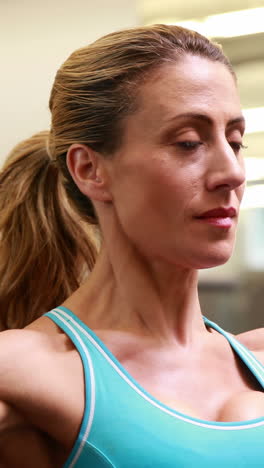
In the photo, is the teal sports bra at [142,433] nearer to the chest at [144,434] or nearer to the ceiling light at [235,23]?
the chest at [144,434]

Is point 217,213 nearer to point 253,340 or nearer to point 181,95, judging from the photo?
point 181,95

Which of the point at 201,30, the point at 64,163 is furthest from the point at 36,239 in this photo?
the point at 201,30

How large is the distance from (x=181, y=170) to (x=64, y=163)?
0.22 m

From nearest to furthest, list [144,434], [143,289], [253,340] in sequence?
[144,434], [143,289], [253,340]

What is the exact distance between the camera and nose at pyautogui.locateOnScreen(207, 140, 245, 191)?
887 millimetres

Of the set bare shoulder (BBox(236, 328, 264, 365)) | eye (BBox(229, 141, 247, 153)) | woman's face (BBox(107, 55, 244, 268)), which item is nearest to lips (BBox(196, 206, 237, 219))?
woman's face (BBox(107, 55, 244, 268))

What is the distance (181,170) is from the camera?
0.89 meters

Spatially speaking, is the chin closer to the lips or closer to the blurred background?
the lips

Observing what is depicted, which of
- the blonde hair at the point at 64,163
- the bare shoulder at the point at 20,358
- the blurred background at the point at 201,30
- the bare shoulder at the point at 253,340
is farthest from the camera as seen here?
the blurred background at the point at 201,30

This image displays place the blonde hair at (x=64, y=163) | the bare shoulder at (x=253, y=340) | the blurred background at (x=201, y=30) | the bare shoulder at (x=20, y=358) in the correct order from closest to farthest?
the bare shoulder at (x=20, y=358), the blonde hair at (x=64, y=163), the bare shoulder at (x=253, y=340), the blurred background at (x=201, y=30)

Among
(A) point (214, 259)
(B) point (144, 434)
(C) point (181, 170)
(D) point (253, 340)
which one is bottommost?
(D) point (253, 340)

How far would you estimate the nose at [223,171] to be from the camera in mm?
887

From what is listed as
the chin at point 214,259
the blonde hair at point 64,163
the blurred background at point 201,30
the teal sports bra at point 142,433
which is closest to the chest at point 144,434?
the teal sports bra at point 142,433

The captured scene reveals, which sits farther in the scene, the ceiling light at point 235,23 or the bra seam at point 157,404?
the ceiling light at point 235,23
